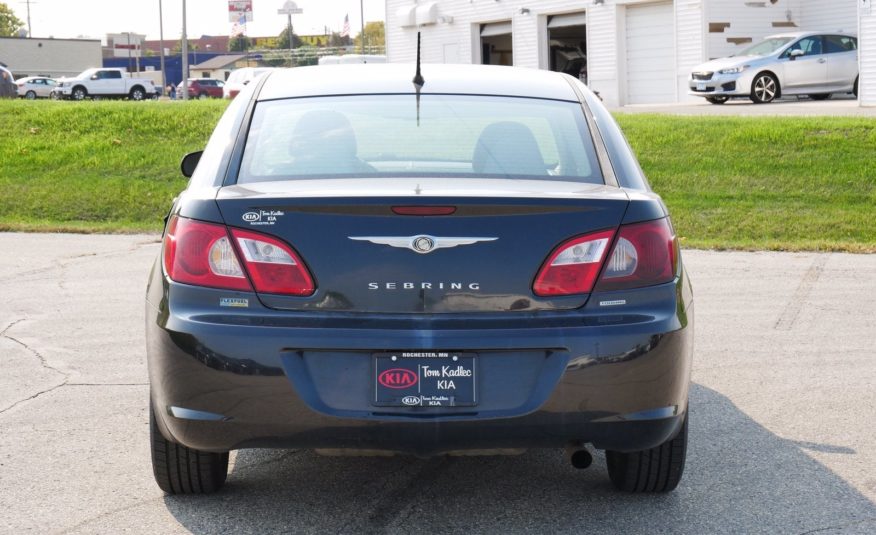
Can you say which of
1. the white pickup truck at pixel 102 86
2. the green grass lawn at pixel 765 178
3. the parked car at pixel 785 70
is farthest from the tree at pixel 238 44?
the green grass lawn at pixel 765 178

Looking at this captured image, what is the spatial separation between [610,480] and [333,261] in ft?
5.13

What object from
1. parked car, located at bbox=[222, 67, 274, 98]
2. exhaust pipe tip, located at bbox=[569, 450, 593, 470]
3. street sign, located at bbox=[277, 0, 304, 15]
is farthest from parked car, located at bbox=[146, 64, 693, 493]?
street sign, located at bbox=[277, 0, 304, 15]

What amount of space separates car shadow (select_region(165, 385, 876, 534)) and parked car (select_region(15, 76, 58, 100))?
191 feet

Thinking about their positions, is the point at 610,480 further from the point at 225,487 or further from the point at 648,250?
the point at 225,487

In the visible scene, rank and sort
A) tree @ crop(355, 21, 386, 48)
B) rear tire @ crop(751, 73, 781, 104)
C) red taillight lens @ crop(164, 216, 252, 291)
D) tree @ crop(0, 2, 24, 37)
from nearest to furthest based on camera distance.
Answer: red taillight lens @ crop(164, 216, 252, 291)
rear tire @ crop(751, 73, 781, 104)
tree @ crop(0, 2, 24, 37)
tree @ crop(355, 21, 386, 48)

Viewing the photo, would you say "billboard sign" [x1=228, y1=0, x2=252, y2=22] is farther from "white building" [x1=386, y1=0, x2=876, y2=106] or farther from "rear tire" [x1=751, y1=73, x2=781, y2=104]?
"rear tire" [x1=751, y1=73, x2=781, y2=104]

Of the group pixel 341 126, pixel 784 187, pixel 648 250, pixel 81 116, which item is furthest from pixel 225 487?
pixel 81 116

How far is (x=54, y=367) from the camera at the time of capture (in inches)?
272

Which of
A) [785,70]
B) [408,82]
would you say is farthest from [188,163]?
[785,70]

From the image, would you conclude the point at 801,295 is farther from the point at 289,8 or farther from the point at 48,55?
the point at 289,8

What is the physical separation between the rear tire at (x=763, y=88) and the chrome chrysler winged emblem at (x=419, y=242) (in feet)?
81.6

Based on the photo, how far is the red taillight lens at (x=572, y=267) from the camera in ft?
12.9

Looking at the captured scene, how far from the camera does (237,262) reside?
396 cm

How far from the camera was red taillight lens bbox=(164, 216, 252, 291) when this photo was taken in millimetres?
3959
